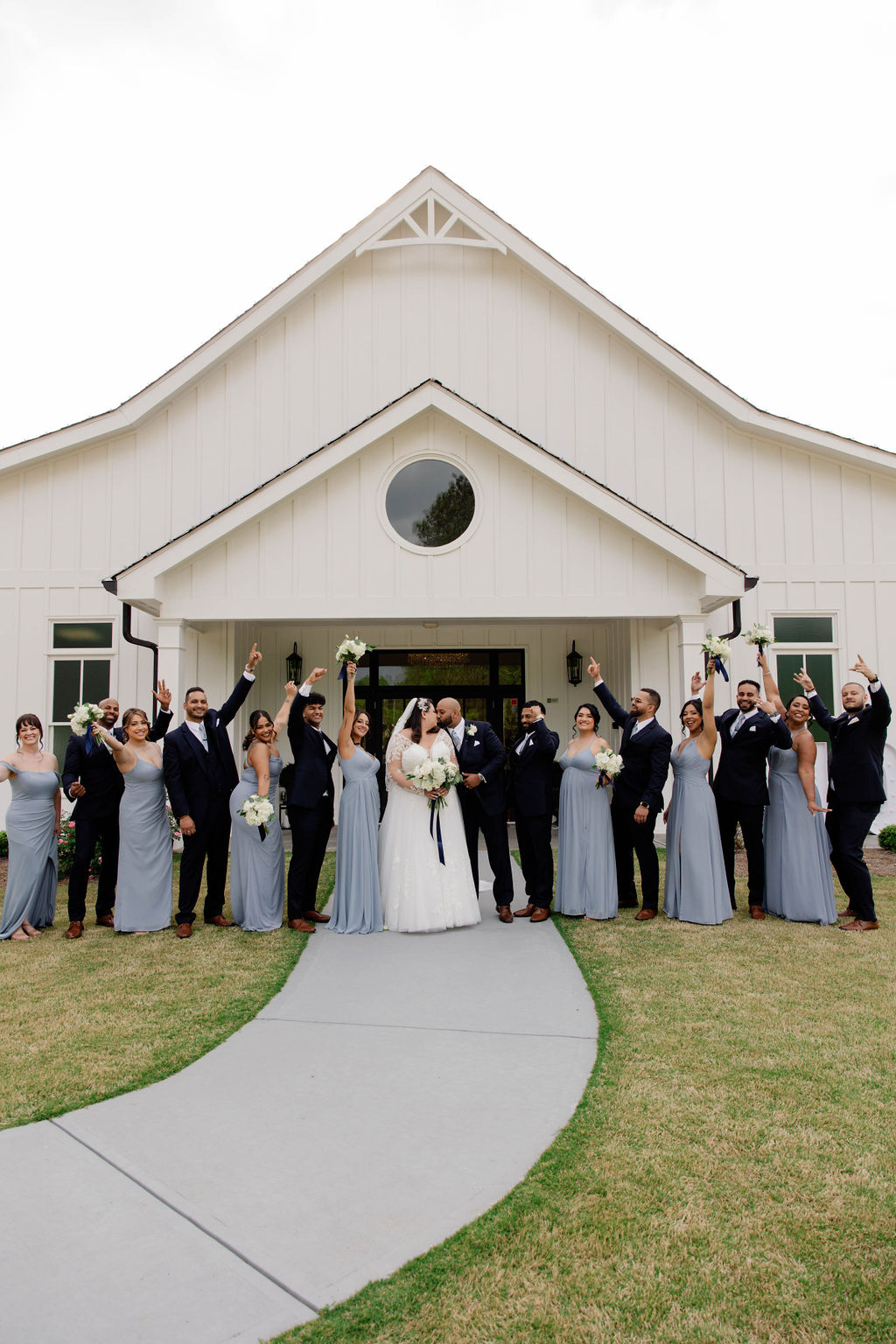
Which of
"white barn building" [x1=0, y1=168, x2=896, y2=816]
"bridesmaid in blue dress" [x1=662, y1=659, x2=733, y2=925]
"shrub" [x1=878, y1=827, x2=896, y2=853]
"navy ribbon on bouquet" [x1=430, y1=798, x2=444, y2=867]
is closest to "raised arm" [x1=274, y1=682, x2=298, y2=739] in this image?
"navy ribbon on bouquet" [x1=430, y1=798, x2=444, y2=867]

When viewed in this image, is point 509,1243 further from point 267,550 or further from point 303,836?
point 267,550

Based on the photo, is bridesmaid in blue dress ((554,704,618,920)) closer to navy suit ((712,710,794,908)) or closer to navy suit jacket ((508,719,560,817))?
navy suit jacket ((508,719,560,817))

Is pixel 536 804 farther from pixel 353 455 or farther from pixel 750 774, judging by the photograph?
pixel 353 455

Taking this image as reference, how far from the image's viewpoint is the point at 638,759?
307 inches

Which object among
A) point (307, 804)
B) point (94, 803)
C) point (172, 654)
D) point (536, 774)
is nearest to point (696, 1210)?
point (536, 774)

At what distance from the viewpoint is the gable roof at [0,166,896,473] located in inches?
477

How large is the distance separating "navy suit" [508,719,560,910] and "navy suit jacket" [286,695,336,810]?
70.2 inches

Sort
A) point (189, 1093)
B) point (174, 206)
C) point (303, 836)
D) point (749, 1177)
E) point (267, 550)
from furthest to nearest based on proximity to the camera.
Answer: point (174, 206) < point (267, 550) < point (303, 836) < point (189, 1093) < point (749, 1177)

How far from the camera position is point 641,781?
7.78 metres

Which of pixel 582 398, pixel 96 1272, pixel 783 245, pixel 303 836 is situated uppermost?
pixel 783 245

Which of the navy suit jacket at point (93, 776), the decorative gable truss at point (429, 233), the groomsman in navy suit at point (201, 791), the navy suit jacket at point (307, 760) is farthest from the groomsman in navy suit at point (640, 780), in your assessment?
the decorative gable truss at point (429, 233)

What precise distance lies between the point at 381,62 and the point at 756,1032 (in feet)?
47.7

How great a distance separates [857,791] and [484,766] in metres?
3.29

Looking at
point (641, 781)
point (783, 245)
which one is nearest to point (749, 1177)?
point (641, 781)
